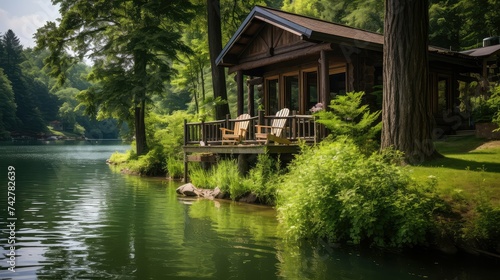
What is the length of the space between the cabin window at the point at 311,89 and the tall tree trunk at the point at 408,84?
6858 millimetres

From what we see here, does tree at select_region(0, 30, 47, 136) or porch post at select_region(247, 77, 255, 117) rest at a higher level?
tree at select_region(0, 30, 47, 136)

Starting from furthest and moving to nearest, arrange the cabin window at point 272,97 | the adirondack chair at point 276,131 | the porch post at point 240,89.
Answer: the cabin window at point 272,97 < the porch post at point 240,89 < the adirondack chair at point 276,131

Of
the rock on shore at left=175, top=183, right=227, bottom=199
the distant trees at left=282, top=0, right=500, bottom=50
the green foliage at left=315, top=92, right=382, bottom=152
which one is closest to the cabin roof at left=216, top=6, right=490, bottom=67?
the green foliage at left=315, top=92, right=382, bottom=152

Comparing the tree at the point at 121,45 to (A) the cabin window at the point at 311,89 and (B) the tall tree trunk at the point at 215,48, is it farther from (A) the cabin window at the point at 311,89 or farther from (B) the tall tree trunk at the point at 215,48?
(A) the cabin window at the point at 311,89

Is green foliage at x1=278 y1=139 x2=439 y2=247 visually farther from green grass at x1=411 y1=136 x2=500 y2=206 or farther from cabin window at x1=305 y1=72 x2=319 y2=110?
cabin window at x1=305 y1=72 x2=319 y2=110

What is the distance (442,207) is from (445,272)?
1.65 meters

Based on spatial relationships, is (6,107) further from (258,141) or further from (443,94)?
(443,94)

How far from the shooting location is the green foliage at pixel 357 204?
25.0ft

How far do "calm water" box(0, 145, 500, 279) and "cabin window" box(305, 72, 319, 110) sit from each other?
6578mm

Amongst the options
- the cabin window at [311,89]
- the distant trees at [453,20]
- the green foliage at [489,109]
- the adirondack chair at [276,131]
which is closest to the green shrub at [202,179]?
the adirondack chair at [276,131]

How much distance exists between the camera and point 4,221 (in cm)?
1023

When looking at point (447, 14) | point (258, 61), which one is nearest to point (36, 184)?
point (258, 61)

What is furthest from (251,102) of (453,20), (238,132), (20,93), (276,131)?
(20,93)

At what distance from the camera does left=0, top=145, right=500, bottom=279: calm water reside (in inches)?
257
